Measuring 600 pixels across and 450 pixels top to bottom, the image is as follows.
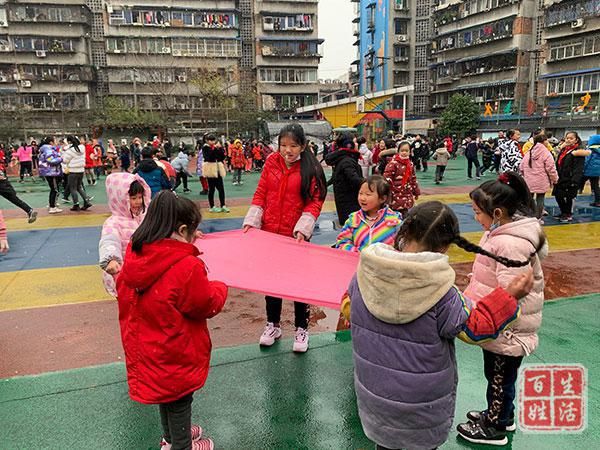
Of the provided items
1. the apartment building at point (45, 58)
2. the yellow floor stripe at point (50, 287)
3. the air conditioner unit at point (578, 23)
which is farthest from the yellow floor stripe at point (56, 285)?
the apartment building at point (45, 58)

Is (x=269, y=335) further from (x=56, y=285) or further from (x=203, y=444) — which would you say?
(x=56, y=285)

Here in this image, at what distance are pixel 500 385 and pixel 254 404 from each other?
150 centimetres

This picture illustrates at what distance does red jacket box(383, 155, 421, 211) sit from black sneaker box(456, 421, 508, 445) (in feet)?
16.2

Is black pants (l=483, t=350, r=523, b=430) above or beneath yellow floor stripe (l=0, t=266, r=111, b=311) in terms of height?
above

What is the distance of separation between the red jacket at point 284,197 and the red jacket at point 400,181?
13.2ft

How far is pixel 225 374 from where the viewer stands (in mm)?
3590

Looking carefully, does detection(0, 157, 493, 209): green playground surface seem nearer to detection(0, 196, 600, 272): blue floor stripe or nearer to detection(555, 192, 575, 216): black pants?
detection(0, 196, 600, 272): blue floor stripe

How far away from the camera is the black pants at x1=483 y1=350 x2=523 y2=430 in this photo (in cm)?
256

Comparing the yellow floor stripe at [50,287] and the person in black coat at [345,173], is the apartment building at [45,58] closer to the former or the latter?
the yellow floor stripe at [50,287]

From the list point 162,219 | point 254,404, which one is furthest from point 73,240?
point 162,219

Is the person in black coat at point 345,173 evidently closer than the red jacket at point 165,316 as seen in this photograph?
No

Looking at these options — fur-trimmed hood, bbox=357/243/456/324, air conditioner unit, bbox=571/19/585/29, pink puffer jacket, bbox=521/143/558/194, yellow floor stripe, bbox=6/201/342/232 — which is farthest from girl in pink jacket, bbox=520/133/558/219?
air conditioner unit, bbox=571/19/585/29

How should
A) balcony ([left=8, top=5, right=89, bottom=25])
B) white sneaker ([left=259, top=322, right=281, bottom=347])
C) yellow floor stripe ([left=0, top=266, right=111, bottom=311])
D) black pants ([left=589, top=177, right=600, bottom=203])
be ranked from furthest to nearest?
balcony ([left=8, top=5, right=89, bottom=25]), black pants ([left=589, top=177, right=600, bottom=203]), yellow floor stripe ([left=0, top=266, right=111, bottom=311]), white sneaker ([left=259, top=322, right=281, bottom=347])

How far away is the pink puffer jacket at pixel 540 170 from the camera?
28.6 ft
